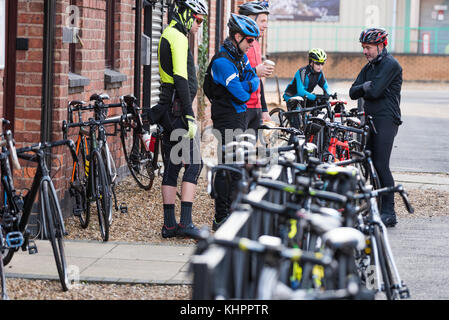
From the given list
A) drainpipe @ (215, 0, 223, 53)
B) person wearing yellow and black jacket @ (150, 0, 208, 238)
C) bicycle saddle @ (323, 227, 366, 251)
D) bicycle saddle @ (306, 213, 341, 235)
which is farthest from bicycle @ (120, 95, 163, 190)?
drainpipe @ (215, 0, 223, 53)

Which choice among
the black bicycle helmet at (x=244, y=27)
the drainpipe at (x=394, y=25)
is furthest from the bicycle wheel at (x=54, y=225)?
the drainpipe at (x=394, y=25)

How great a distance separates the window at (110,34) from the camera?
11023 mm

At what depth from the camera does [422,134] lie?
20203 millimetres

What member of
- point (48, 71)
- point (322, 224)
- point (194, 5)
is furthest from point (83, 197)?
point (322, 224)

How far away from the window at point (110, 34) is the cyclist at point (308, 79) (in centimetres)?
289

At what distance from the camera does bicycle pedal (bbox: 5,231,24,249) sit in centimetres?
634

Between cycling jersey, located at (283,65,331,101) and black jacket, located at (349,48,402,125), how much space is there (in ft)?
12.6

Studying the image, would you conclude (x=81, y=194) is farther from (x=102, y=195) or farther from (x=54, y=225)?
(x=54, y=225)

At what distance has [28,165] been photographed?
825 cm

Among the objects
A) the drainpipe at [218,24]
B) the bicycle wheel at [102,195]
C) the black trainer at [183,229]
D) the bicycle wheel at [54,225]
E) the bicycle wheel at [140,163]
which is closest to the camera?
the bicycle wheel at [54,225]

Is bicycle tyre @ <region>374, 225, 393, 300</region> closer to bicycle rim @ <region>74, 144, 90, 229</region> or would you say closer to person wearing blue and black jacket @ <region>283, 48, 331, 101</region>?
bicycle rim @ <region>74, 144, 90, 229</region>

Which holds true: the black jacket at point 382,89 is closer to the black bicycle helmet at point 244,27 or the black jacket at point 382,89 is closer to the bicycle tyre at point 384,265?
the black bicycle helmet at point 244,27
